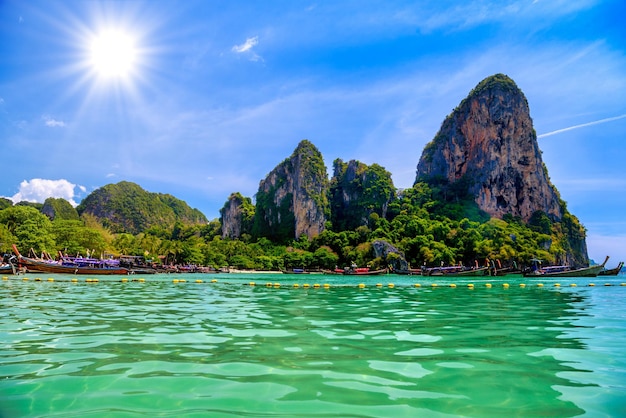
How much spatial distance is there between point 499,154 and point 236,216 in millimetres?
110762

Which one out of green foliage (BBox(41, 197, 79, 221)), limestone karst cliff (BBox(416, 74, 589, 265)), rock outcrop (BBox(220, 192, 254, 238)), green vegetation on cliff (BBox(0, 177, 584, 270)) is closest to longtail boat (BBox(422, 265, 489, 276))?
green vegetation on cliff (BBox(0, 177, 584, 270))

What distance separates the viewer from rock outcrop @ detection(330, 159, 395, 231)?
154 metres

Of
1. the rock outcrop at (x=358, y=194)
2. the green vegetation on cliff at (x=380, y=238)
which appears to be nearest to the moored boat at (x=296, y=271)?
the green vegetation on cliff at (x=380, y=238)

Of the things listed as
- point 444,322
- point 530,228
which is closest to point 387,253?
point 530,228

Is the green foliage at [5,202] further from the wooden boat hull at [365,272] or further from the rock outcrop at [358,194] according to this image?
the wooden boat hull at [365,272]

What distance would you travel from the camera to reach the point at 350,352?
7824 mm

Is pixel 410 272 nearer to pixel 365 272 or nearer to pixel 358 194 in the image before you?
pixel 365 272

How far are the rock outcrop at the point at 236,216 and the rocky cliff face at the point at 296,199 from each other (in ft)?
27.4

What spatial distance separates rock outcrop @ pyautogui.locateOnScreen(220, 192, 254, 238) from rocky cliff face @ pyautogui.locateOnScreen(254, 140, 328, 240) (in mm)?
8350

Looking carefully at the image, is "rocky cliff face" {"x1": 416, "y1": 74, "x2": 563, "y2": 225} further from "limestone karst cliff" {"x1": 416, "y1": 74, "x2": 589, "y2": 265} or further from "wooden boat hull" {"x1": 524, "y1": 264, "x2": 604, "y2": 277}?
"wooden boat hull" {"x1": 524, "y1": 264, "x2": 604, "y2": 277}

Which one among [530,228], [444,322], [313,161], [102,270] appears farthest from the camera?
[313,161]

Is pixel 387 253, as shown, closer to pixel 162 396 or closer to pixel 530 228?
pixel 530 228

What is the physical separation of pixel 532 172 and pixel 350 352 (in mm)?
159152

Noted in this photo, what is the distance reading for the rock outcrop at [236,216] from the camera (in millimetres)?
178250
